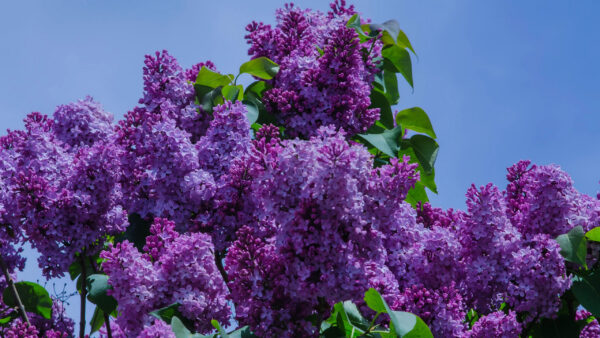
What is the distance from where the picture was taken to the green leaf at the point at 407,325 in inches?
114

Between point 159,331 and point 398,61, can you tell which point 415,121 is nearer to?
point 398,61

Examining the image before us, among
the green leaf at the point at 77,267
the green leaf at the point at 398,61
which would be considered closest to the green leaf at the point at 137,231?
the green leaf at the point at 77,267

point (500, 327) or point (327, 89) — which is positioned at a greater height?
point (327, 89)

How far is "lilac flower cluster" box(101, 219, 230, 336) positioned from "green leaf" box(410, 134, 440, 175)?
211cm

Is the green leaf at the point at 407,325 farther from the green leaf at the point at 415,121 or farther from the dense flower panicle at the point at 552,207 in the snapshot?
the green leaf at the point at 415,121

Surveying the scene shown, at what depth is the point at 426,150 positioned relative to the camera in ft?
16.6

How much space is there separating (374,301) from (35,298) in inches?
100

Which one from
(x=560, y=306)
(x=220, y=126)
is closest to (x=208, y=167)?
(x=220, y=126)

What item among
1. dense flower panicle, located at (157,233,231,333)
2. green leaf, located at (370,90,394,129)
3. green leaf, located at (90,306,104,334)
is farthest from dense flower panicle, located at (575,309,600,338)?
green leaf, located at (90,306,104,334)

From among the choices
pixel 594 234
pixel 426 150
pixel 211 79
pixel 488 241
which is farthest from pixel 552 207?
pixel 211 79

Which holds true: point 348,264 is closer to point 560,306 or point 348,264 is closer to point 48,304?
point 560,306

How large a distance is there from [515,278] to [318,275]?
51.3 inches

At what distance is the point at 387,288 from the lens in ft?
11.1

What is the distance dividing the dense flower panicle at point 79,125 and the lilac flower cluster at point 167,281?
1.61 metres
